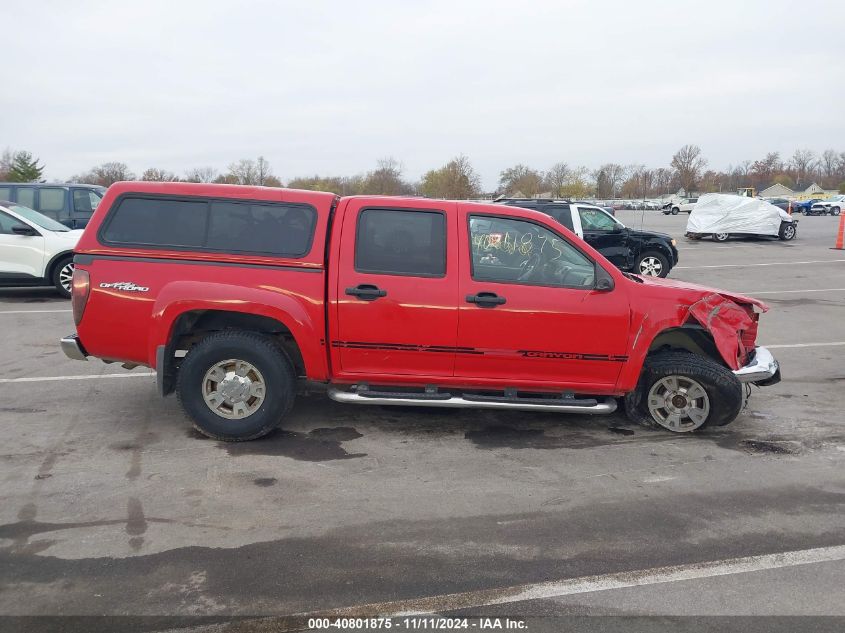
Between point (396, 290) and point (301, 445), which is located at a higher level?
point (396, 290)

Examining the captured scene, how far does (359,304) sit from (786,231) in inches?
975

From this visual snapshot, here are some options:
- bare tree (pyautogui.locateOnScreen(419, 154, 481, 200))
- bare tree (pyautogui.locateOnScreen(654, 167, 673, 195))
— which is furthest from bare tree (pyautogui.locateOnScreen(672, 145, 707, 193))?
bare tree (pyautogui.locateOnScreen(419, 154, 481, 200))

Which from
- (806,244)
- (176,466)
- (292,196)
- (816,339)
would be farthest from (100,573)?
(806,244)

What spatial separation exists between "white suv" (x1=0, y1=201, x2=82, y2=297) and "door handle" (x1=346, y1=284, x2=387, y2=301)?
27.0ft

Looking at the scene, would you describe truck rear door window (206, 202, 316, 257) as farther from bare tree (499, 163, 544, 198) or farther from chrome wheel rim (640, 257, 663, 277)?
bare tree (499, 163, 544, 198)

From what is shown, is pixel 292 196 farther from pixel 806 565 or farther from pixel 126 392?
pixel 806 565

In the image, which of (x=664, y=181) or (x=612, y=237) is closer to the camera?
(x=612, y=237)

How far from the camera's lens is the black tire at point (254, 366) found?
5.18 metres

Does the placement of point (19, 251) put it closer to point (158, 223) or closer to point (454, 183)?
point (158, 223)

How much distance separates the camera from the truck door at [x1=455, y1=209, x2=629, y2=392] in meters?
5.21

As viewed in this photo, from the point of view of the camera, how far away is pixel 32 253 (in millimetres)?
11516

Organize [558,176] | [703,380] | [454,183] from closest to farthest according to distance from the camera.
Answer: [703,380], [454,183], [558,176]

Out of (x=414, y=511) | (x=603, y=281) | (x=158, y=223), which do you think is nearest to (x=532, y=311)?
(x=603, y=281)

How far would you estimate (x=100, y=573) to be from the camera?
3434 mm
